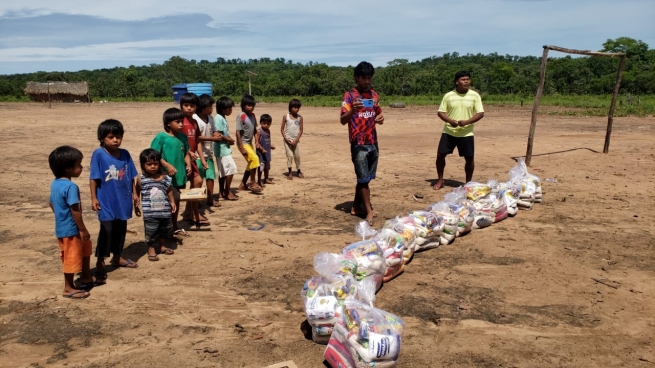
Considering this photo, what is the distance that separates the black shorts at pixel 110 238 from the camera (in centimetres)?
447

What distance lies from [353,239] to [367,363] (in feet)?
8.54

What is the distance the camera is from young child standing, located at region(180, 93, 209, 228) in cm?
589

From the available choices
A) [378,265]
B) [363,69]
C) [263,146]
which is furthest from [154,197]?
[263,146]

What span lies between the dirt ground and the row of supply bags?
6.3 inches

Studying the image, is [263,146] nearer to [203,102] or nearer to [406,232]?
[203,102]

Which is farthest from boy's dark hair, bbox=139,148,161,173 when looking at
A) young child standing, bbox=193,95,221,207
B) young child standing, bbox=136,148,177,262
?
young child standing, bbox=193,95,221,207

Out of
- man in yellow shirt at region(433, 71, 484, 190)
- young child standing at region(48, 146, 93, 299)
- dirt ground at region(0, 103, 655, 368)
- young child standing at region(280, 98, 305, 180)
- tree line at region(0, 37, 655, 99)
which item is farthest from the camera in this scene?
tree line at region(0, 37, 655, 99)

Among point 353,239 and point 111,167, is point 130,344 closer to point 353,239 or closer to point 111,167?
point 111,167

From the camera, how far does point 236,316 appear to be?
3.80 metres

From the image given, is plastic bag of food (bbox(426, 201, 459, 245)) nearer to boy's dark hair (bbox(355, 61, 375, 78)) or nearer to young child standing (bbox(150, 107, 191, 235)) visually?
boy's dark hair (bbox(355, 61, 375, 78))


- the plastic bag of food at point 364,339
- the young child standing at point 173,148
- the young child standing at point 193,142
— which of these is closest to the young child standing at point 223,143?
the young child standing at point 193,142

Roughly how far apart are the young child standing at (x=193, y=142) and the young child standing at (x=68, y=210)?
182cm

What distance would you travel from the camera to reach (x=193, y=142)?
6.04m

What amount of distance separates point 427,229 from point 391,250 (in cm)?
80
